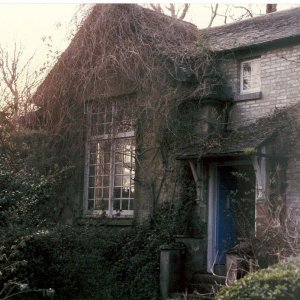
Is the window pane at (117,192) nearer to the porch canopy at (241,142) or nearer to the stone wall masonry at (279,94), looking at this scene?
the porch canopy at (241,142)

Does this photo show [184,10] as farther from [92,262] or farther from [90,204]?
[92,262]

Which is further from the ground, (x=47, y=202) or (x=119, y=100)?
(x=119, y=100)

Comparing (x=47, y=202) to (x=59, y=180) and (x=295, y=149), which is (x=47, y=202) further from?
(x=295, y=149)

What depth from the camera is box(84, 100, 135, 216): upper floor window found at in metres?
15.7

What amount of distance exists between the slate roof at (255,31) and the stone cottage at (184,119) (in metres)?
0.05

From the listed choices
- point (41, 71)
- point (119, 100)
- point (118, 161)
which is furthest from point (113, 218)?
point (41, 71)

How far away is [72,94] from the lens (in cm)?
1708

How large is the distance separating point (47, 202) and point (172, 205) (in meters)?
3.68

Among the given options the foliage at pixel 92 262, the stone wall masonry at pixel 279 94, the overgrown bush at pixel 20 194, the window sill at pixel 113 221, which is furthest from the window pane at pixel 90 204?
the stone wall masonry at pixel 279 94

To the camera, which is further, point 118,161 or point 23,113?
point 23,113

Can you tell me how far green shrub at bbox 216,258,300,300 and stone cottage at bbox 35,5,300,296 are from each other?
Answer: 4.04m

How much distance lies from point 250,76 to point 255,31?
1312mm

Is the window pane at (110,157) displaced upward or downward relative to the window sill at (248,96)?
downward

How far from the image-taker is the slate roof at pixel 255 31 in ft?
45.2
